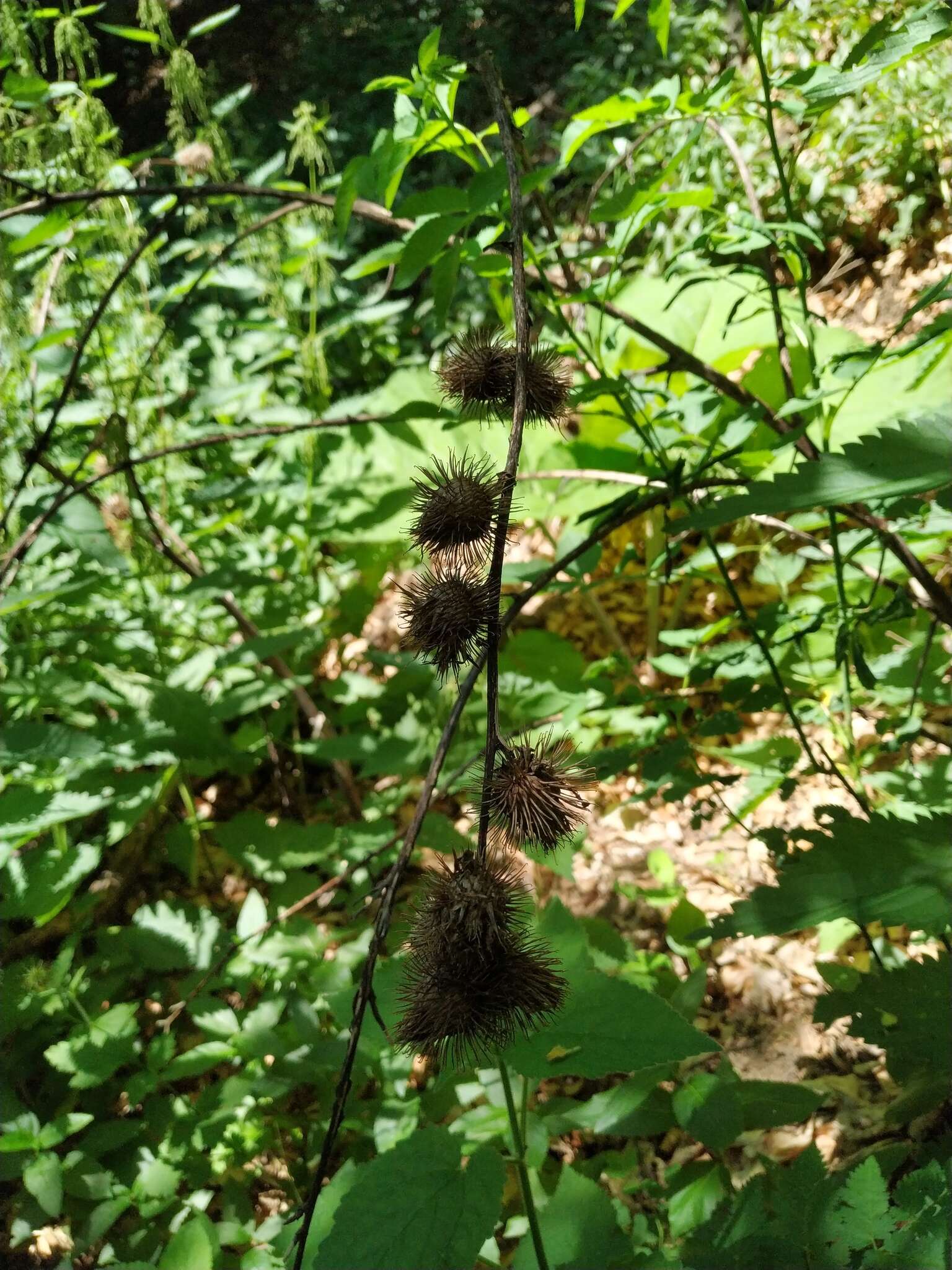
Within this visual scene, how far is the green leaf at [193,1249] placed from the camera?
0.93 m

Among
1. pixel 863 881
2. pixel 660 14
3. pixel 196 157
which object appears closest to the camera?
pixel 863 881

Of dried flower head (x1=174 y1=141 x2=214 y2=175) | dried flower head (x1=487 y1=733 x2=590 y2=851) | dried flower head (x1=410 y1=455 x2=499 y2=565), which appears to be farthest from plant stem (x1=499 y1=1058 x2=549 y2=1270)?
dried flower head (x1=174 y1=141 x2=214 y2=175)

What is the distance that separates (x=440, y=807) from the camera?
6.33ft

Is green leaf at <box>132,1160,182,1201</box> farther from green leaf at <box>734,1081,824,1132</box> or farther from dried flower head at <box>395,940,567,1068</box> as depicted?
dried flower head at <box>395,940,567,1068</box>

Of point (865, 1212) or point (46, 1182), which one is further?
point (46, 1182)

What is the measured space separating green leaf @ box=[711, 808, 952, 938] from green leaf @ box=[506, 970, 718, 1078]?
0.10m

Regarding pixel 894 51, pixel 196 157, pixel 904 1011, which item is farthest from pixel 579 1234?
pixel 196 157

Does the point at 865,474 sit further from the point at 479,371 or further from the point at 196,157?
the point at 196,157

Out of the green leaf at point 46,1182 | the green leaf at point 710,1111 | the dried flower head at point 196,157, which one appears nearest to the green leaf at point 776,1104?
the green leaf at point 710,1111

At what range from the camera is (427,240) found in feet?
→ 2.33

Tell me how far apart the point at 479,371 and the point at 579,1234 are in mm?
787

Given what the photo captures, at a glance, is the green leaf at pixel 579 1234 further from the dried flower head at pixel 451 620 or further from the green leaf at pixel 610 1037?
the dried flower head at pixel 451 620

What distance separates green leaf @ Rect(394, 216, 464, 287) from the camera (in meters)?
0.70

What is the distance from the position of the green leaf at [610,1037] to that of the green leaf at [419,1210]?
0.35 feet
